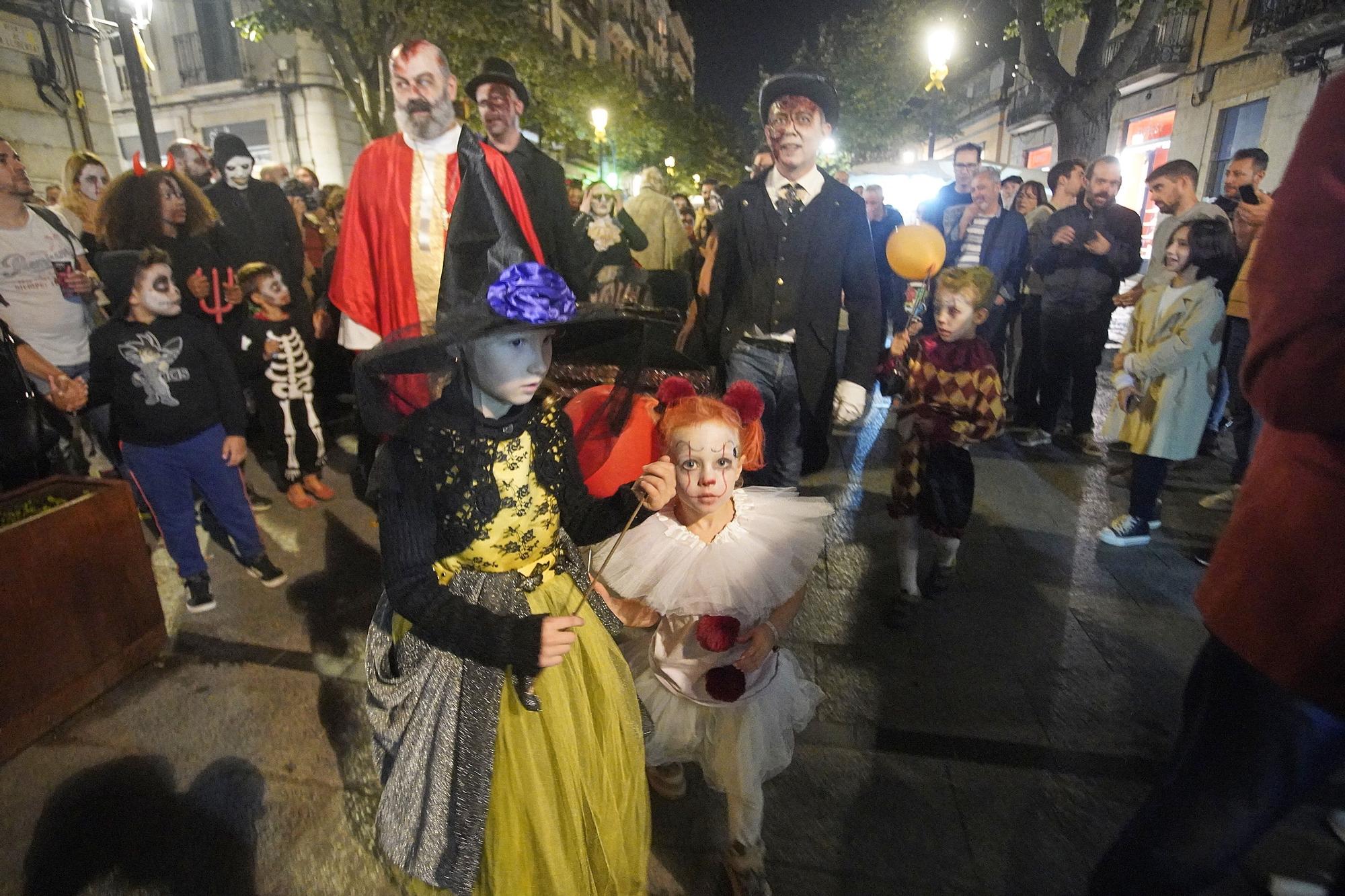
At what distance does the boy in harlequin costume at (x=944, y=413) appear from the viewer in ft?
10.0

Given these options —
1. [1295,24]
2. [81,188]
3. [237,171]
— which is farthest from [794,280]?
[1295,24]

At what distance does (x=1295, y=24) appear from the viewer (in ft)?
45.0

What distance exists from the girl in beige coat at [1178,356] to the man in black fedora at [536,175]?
10.1 feet

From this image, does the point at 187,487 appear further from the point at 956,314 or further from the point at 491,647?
the point at 956,314

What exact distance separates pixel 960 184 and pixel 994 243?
→ 3.05 ft

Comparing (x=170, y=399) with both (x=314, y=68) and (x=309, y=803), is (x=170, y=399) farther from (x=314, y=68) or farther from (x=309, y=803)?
(x=314, y=68)

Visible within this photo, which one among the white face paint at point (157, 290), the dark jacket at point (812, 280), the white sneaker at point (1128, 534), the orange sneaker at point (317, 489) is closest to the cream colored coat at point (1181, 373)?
the white sneaker at point (1128, 534)

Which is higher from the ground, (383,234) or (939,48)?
(939,48)

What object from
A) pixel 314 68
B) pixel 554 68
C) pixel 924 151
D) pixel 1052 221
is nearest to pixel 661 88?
pixel 924 151

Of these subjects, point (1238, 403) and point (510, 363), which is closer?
point (510, 363)

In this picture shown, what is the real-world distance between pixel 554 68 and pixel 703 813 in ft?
67.1

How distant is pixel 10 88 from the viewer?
33.8 ft

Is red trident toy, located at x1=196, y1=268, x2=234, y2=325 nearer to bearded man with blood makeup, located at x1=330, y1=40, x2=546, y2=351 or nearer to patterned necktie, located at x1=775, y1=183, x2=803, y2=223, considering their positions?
bearded man with blood makeup, located at x1=330, y1=40, x2=546, y2=351

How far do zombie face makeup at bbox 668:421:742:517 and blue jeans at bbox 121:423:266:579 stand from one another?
2569mm
